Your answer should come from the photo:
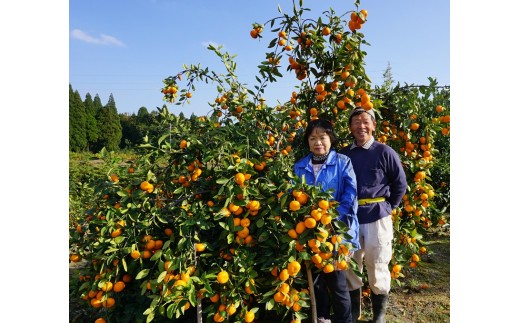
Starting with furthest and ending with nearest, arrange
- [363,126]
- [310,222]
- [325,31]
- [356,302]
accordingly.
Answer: [356,302], [325,31], [363,126], [310,222]

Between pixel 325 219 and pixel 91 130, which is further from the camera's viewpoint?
pixel 91 130

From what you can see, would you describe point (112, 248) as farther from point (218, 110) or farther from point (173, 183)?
point (218, 110)

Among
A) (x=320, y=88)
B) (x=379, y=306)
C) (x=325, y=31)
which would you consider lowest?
(x=379, y=306)

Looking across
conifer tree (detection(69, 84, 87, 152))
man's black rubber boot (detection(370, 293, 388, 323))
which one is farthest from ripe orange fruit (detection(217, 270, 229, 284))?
conifer tree (detection(69, 84, 87, 152))

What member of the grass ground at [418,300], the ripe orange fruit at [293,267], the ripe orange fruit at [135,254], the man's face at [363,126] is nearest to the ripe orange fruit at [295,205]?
the ripe orange fruit at [293,267]

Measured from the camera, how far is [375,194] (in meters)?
1.93

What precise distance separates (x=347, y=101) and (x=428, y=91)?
0.68m

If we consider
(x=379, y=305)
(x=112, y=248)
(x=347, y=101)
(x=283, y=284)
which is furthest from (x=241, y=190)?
(x=379, y=305)

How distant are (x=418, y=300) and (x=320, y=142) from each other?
1.59 meters

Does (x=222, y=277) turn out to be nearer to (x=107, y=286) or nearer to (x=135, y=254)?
(x=135, y=254)

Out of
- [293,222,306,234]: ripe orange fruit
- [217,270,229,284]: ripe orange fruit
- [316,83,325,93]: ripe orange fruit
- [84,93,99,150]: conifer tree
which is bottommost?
[217,270,229,284]: ripe orange fruit

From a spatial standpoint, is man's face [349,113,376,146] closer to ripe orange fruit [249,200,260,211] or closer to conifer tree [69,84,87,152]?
A: ripe orange fruit [249,200,260,211]

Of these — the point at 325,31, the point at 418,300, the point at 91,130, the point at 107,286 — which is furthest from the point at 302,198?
the point at 91,130

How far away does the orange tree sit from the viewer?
1.62 m
